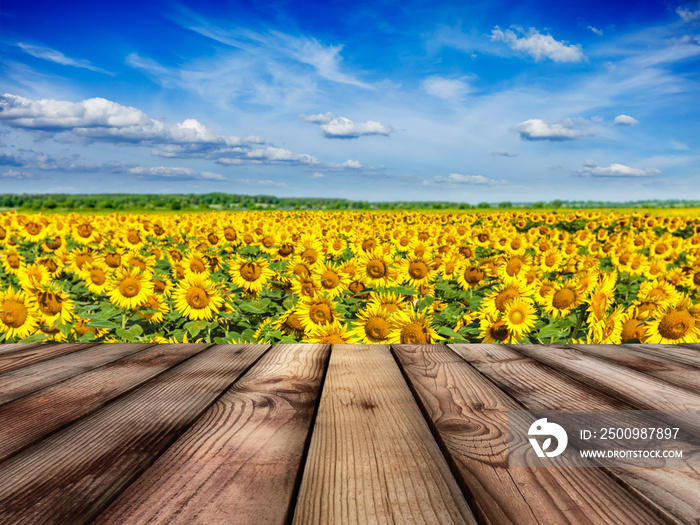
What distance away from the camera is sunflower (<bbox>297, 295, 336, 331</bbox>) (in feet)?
11.8

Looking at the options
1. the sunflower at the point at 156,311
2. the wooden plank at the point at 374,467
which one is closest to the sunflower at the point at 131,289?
the sunflower at the point at 156,311

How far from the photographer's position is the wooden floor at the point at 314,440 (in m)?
0.98

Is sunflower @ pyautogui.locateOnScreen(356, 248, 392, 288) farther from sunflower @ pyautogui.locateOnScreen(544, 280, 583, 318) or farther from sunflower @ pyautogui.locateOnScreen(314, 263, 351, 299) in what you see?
sunflower @ pyautogui.locateOnScreen(544, 280, 583, 318)

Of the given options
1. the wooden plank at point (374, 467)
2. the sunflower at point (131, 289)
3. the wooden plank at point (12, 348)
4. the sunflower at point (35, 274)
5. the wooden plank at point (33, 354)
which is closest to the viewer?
the wooden plank at point (374, 467)

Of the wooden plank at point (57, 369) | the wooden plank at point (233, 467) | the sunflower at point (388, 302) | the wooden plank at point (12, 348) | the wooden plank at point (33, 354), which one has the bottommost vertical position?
the wooden plank at point (12, 348)

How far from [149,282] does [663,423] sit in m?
4.81

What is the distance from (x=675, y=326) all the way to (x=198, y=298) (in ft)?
13.3

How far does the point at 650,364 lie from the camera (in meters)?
2.17

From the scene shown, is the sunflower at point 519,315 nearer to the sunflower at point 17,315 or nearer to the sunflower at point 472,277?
the sunflower at point 472,277

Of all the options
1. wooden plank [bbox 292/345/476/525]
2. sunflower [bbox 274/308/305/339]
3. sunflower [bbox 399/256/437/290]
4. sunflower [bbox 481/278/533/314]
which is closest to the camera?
wooden plank [bbox 292/345/476/525]

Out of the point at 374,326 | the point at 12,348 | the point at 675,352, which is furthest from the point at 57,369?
the point at 675,352

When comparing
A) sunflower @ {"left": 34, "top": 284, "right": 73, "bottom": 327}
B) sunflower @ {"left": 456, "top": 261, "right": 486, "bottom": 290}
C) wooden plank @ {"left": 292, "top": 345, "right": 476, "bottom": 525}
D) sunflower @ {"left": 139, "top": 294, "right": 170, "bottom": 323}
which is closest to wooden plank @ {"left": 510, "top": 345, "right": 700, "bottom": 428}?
wooden plank @ {"left": 292, "top": 345, "right": 476, "bottom": 525}

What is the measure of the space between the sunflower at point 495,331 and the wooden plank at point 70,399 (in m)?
2.50

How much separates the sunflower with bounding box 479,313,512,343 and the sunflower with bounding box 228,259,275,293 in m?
2.31
